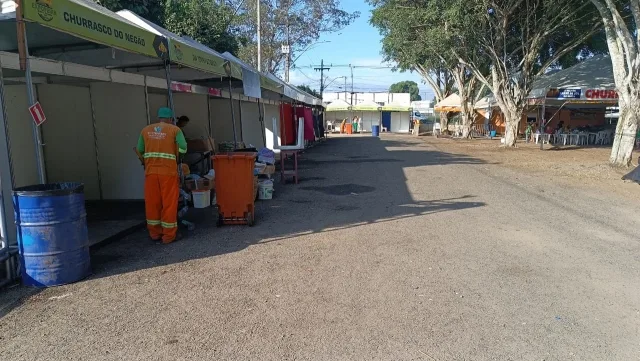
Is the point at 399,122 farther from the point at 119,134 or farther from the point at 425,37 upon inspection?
the point at 119,134

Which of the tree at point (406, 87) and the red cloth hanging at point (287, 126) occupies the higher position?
the tree at point (406, 87)

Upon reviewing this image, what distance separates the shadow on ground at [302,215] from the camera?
588cm

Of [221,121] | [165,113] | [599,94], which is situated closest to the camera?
[165,113]

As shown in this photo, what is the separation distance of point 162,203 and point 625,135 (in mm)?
14307

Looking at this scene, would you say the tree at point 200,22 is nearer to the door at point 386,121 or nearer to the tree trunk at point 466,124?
the tree trunk at point 466,124

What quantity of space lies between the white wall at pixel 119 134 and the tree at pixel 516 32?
1436 centimetres

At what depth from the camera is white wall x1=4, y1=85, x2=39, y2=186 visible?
24.3ft

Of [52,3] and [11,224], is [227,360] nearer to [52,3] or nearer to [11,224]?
[11,224]

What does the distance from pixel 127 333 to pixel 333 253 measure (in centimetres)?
281

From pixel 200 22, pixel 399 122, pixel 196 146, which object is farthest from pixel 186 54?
pixel 399 122

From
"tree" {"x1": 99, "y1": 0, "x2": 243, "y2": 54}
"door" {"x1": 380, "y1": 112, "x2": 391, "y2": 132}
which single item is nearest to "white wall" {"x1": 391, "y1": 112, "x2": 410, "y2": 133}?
"door" {"x1": 380, "y1": 112, "x2": 391, "y2": 132}

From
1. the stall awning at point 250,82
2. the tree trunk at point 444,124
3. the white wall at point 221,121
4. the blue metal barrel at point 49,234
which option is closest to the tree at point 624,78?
the stall awning at point 250,82

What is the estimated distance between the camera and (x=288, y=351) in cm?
351

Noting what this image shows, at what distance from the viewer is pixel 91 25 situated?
16.1 ft
